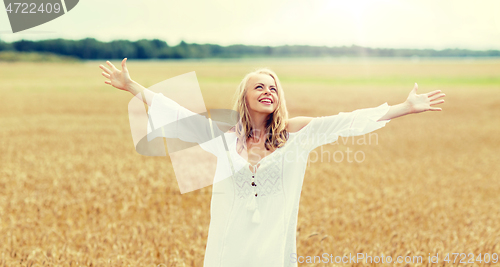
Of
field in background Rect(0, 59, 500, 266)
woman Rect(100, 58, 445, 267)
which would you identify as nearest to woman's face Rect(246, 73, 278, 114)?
woman Rect(100, 58, 445, 267)

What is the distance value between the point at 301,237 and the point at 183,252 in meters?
1.52

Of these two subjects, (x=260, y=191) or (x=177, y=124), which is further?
(x=177, y=124)

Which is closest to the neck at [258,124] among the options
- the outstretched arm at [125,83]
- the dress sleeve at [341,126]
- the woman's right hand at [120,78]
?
the dress sleeve at [341,126]

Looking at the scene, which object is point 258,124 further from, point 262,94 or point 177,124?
point 177,124

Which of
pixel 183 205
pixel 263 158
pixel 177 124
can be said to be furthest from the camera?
pixel 183 205

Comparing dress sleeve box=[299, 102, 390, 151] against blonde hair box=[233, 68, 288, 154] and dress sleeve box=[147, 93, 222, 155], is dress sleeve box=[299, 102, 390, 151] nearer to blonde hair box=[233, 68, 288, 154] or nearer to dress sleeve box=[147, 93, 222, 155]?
blonde hair box=[233, 68, 288, 154]

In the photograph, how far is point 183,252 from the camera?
4312 millimetres

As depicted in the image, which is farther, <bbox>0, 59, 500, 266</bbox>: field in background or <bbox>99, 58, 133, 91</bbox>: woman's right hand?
<bbox>0, 59, 500, 266</bbox>: field in background

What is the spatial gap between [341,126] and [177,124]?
1124mm

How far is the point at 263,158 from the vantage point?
2412 mm

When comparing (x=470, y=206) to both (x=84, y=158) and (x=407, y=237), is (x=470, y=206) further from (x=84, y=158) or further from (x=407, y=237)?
(x=84, y=158)

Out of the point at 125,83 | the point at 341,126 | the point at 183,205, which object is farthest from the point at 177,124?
the point at 183,205

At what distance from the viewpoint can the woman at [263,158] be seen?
2.39 m

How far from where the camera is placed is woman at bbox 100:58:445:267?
2.39 m
